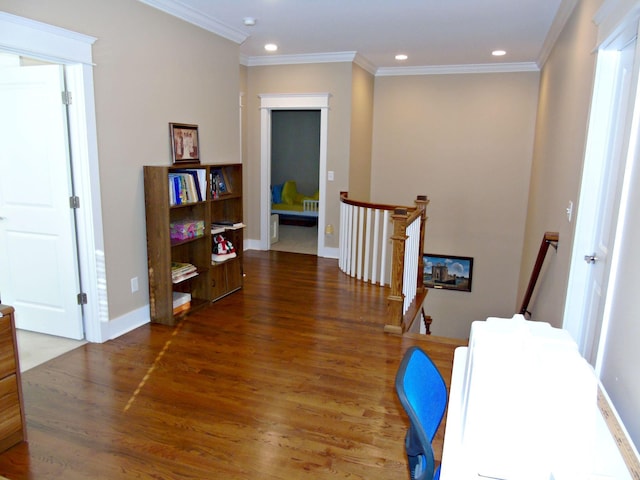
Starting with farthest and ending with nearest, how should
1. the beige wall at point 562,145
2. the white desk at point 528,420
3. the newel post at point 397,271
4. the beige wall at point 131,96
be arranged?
the newel post at point 397,271 < the beige wall at point 131,96 < the beige wall at point 562,145 < the white desk at point 528,420

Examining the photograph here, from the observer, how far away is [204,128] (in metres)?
4.67

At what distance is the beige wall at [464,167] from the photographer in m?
6.76

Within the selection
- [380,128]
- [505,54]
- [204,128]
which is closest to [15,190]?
[204,128]

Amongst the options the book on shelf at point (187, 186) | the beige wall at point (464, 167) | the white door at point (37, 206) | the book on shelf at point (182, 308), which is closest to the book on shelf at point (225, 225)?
the book on shelf at point (187, 186)

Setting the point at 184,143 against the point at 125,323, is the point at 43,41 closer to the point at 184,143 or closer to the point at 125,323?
the point at 184,143

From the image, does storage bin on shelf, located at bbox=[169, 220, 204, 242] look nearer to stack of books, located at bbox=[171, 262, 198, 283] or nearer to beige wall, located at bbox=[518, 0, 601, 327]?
stack of books, located at bbox=[171, 262, 198, 283]

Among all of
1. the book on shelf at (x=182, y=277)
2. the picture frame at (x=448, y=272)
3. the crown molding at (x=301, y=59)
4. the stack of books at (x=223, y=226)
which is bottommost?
the picture frame at (x=448, y=272)

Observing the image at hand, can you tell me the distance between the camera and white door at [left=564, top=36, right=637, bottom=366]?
2.57 metres

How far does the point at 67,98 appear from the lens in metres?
3.32

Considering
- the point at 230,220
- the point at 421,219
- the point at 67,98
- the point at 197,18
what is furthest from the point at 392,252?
the point at 67,98

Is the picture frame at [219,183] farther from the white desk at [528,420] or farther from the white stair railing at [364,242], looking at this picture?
the white desk at [528,420]

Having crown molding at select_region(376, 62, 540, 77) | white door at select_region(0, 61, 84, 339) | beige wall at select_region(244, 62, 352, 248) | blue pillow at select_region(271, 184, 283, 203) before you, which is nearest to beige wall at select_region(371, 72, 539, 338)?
crown molding at select_region(376, 62, 540, 77)

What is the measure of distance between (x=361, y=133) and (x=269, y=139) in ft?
4.35

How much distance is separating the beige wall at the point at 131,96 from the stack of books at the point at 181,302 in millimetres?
305
